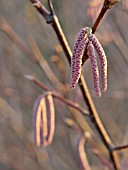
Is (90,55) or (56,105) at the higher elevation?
(90,55)

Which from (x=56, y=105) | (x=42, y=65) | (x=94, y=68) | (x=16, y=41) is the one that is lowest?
(x=56, y=105)

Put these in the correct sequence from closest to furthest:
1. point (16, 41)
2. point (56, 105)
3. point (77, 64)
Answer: point (77, 64) < point (16, 41) < point (56, 105)

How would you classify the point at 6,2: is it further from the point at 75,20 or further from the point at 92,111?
the point at 92,111

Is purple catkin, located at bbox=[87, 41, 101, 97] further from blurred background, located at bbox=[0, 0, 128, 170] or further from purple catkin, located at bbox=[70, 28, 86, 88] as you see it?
blurred background, located at bbox=[0, 0, 128, 170]

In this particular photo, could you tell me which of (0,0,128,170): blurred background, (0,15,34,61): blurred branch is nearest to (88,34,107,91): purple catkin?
(0,15,34,61): blurred branch

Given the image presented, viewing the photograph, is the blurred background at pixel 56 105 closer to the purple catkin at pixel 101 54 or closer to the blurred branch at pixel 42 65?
the blurred branch at pixel 42 65

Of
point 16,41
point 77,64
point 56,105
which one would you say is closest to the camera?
point 77,64

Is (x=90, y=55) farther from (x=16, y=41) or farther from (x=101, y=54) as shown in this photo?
(x=16, y=41)

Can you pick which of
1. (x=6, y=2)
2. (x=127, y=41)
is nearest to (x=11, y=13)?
(x=6, y=2)

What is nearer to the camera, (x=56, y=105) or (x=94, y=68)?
(x=94, y=68)

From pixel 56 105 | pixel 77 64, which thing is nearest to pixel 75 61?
pixel 77 64

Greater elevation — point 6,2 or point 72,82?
point 72,82
